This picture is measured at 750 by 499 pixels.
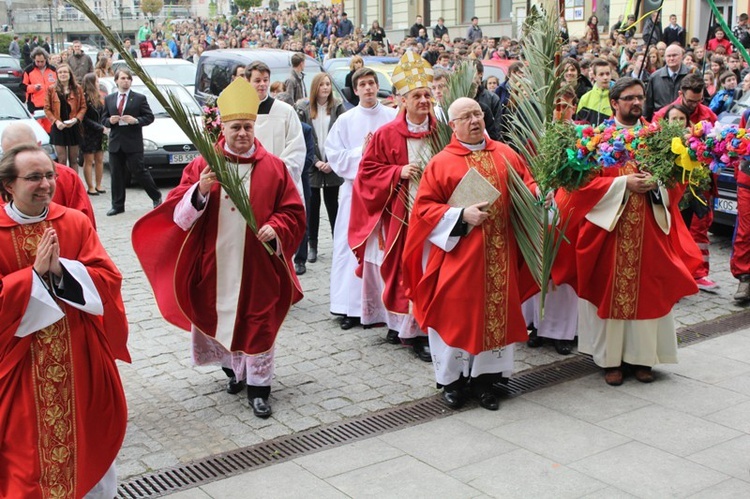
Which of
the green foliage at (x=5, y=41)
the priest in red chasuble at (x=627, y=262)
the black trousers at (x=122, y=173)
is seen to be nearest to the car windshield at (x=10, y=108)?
the black trousers at (x=122, y=173)

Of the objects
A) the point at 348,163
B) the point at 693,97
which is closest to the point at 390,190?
the point at 348,163

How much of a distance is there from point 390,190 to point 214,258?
1.66 meters

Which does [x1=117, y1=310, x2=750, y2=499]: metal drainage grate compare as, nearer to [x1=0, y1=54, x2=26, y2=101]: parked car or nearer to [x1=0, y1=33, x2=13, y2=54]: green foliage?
[x1=0, y1=54, x2=26, y2=101]: parked car

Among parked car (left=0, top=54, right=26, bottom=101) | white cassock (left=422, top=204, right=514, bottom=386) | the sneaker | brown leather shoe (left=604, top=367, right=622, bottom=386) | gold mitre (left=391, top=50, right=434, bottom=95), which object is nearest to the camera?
white cassock (left=422, top=204, right=514, bottom=386)

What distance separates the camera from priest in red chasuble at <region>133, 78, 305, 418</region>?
6023 millimetres

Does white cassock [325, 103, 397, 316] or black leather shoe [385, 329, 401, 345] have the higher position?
white cassock [325, 103, 397, 316]

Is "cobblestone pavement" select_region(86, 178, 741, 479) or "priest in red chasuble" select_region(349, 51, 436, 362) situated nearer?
"cobblestone pavement" select_region(86, 178, 741, 479)

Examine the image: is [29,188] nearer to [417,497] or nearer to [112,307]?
[112,307]

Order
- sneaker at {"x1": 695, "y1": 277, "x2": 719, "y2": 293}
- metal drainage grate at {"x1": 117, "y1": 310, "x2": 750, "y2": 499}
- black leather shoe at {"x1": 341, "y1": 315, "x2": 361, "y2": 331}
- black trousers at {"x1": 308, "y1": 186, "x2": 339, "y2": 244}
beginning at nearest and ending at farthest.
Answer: metal drainage grate at {"x1": 117, "y1": 310, "x2": 750, "y2": 499} < black leather shoe at {"x1": 341, "y1": 315, "x2": 361, "y2": 331} < sneaker at {"x1": 695, "y1": 277, "x2": 719, "y2": 293} < black trousers at {"x1": 308, "y1": 186, "x2": 339, "y2": 244}

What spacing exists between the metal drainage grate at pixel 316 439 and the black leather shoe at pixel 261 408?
0.32 meters

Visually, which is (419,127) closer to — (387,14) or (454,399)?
(454,399)

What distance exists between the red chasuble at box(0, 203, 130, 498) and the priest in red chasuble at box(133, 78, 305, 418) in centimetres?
146

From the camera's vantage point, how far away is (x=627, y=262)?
6.46m

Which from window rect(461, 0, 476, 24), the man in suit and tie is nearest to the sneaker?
the man in suit and tie
